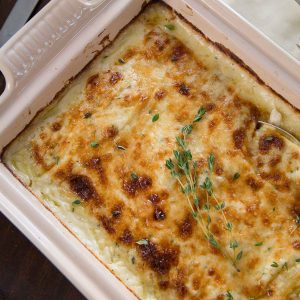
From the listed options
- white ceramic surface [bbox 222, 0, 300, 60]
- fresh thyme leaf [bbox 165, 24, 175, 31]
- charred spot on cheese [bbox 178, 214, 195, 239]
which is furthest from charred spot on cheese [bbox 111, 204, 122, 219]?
white ceramic surface [bbox 222, 0, 300, 60]

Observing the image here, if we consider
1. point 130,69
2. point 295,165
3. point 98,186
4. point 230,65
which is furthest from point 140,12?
point 295,165

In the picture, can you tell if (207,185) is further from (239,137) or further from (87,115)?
(87,115)

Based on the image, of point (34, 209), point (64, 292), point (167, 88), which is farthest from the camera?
point (64, 292)

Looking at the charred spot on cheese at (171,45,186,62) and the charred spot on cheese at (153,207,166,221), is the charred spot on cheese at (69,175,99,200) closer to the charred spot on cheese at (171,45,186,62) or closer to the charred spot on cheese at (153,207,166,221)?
the charred spot on cheese at (153,207,166,221)

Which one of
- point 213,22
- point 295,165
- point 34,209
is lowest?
point 34,209

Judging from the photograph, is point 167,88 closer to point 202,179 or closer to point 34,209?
point 202,179
